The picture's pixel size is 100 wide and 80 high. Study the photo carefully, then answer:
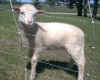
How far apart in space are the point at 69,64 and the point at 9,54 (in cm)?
150

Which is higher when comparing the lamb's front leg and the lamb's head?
the lamb's head

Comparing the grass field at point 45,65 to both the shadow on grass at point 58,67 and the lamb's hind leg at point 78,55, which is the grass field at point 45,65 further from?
the lamb's hind leg at point 78,55

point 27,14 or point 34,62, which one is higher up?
point 27,14

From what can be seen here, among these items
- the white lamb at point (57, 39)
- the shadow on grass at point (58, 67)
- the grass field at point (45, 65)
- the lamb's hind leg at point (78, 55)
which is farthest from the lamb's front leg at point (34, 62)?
the lamb's hind leg at point (78, 55)

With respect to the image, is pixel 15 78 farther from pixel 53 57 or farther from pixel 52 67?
pixel 53 57

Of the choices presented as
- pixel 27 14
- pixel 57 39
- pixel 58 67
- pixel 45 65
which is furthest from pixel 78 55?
pixel 27 14

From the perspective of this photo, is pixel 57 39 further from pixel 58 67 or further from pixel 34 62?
pixel 58 67

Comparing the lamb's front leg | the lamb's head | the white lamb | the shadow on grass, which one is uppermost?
the lamb's head

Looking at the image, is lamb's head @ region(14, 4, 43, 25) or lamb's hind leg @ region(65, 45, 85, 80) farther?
lamb's hind leg @ region(65, 45, 85, 80)

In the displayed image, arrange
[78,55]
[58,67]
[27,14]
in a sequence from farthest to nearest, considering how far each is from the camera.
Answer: [58,67]
[78,55]
[27,14]

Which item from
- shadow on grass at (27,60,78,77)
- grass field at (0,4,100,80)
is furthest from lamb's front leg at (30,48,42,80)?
shadow on grass at (27,60,78,77)

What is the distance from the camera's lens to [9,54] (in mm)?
7102

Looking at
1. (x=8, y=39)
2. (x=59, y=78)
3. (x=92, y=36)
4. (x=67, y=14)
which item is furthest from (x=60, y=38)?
(x=67, y=14)

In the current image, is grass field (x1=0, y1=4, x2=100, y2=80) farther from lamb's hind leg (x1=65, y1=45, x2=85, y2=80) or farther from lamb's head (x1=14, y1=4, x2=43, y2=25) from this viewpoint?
lamb's head (x1=14, y1=4, x2=43, y2=25)
